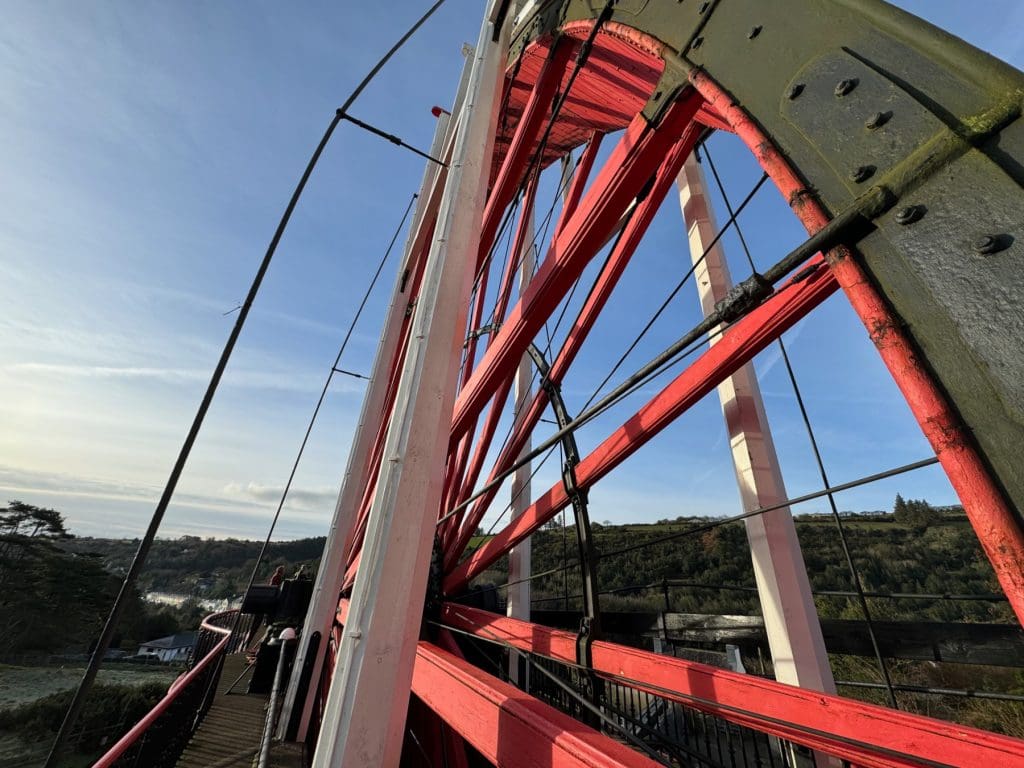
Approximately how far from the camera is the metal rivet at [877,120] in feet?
3.13

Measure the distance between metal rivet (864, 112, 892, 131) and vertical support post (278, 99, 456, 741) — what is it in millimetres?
5884

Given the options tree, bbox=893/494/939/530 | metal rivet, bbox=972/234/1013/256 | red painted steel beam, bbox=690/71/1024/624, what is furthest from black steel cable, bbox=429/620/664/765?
tree, bbox=893/494/939/530

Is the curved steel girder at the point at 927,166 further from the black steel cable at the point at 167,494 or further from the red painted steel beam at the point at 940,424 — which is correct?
the black steel cable at the point at 167,494

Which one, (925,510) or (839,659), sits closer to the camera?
(839,659)

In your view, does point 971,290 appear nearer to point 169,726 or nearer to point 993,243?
point 993,243

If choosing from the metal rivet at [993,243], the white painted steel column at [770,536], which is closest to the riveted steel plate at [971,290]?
the metal rivet at [993,243]

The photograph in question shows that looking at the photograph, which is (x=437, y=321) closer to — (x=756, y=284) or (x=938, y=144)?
(x=756, y=284)

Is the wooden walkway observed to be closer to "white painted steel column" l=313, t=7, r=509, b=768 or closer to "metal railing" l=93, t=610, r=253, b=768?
"metal railing" l=93, t=610, r=253, b=768

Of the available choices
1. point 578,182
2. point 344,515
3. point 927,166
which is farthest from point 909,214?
point 344,515

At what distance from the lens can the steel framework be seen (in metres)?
0.73

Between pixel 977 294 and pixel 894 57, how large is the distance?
0.65m

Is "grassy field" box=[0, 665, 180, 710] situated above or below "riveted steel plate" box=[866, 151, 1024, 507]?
below

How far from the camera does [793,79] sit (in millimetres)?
1209

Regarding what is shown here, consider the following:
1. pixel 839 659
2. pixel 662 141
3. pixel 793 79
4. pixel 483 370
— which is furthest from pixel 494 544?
pixel 839 659
